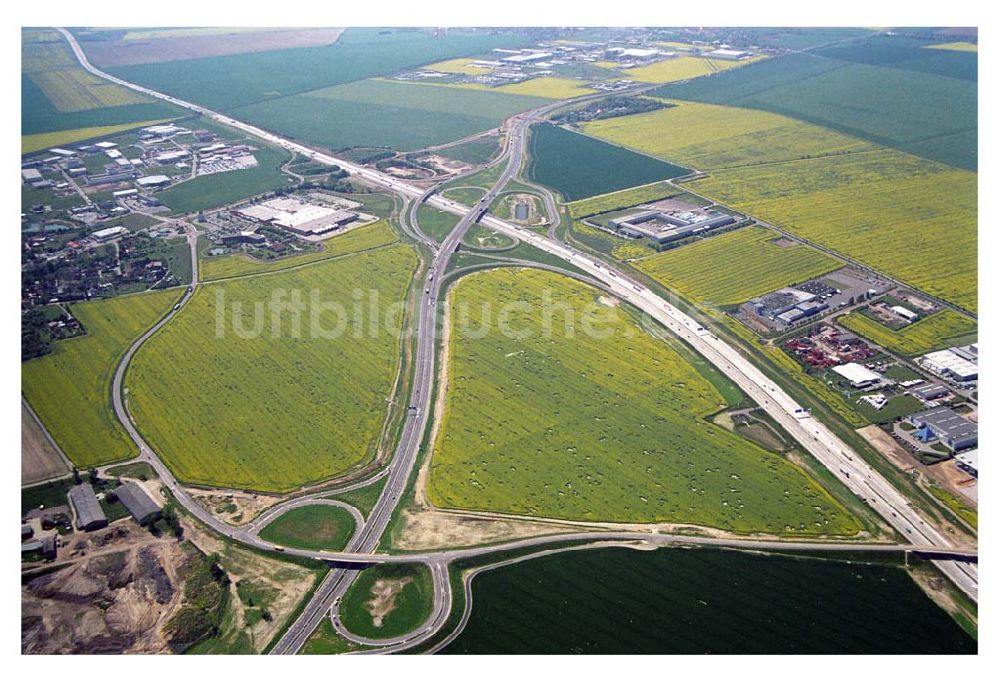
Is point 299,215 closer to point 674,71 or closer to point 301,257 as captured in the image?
point 301,257

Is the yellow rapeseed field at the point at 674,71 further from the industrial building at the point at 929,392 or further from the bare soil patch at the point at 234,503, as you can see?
the bare soil patch at the point at 234,503

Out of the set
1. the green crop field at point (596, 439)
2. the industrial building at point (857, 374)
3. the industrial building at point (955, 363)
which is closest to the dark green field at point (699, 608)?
the green crop field at point (596, 439)

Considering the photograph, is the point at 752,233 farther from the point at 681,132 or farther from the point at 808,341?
the point at 681,132

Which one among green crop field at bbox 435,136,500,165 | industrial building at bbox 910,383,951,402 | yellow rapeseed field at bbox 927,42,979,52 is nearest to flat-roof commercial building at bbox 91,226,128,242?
green crop field at bbox 435,136,500,165

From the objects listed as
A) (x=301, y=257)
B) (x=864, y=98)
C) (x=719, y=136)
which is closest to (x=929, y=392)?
(x=301, y=257)

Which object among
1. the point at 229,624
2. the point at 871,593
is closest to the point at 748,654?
the point at 871,593

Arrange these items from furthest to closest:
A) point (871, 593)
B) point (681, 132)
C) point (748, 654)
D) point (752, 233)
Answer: point (681, 132) → point (752, 233) → point (871, 593) → point (748, 654)
